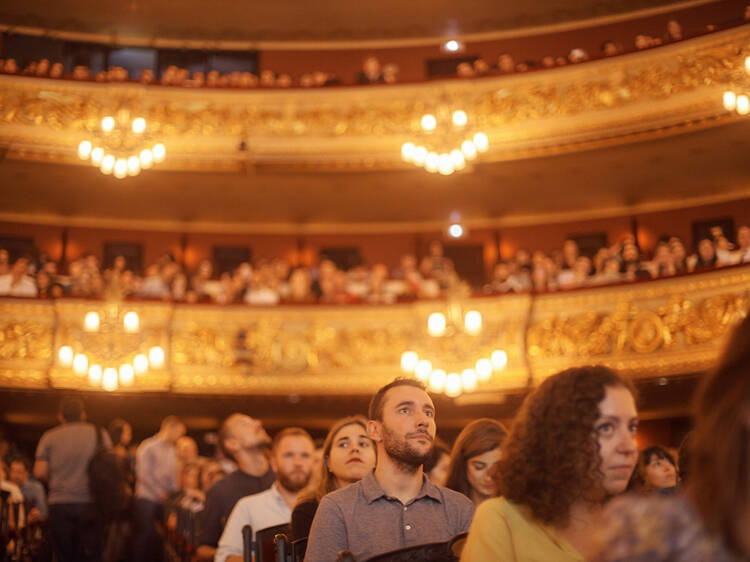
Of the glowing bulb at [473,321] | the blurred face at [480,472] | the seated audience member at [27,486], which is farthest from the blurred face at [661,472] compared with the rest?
the glowing bulb at [473,321]

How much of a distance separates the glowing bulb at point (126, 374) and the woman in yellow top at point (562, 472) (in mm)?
8752

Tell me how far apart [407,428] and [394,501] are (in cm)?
23

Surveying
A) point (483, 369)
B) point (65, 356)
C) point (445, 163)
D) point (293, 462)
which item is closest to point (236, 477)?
point (293, 462)

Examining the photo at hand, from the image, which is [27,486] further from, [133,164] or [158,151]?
[158,151]

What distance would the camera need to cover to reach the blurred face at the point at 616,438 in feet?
6.43

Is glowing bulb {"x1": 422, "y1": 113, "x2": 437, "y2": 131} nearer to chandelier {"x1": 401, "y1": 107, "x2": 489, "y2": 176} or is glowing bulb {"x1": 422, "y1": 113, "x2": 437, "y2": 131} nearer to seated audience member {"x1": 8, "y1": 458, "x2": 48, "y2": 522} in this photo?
chandelier {"x1": 401, "y1": 107, "x2": 489, "y2": 176}

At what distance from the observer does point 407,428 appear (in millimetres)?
2783

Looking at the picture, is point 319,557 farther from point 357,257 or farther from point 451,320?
point 357,257

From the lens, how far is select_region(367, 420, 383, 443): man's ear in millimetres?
2848

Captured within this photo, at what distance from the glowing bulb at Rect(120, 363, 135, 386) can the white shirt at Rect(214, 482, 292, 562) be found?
21.8 ft

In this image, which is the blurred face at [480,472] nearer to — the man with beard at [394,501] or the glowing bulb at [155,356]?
the man with beard at [394,501]

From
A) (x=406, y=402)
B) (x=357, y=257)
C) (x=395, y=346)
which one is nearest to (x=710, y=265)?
(x=395, y=346)

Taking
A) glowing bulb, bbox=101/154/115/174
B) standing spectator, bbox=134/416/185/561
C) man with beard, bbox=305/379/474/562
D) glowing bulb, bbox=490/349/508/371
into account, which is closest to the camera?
man with beard, bbox=305/379/474/562

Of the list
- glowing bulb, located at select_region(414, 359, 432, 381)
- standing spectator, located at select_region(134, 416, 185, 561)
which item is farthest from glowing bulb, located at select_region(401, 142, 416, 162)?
standing spectator, located at select_region(134, 416, 185, 561)
